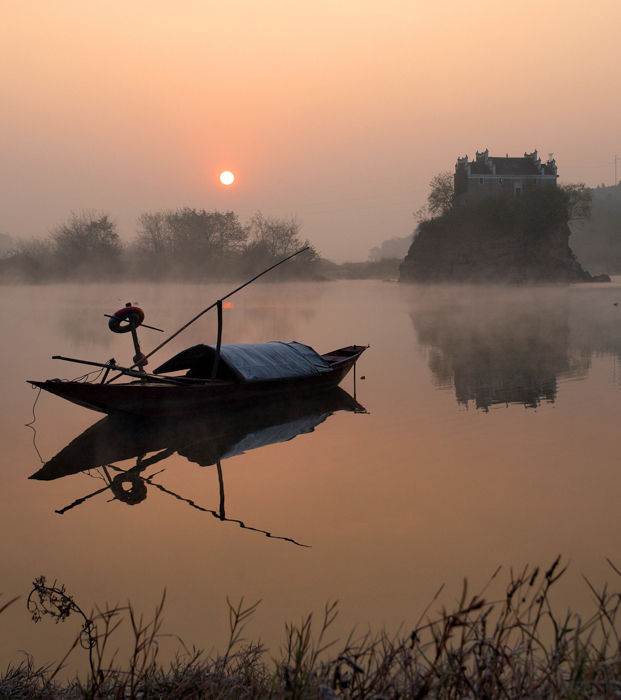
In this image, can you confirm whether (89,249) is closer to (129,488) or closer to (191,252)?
(191,252)

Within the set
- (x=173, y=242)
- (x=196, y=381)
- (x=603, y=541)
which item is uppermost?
(x=173, y=242)

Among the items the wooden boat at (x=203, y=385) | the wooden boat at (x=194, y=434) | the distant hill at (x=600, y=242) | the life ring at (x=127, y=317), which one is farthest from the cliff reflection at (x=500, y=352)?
the distant hill at (x=600, y=242)

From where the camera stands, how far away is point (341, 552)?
24.4 feet

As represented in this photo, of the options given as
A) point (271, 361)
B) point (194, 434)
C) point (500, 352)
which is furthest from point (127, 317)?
point (500, 352)

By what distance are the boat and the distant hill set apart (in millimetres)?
125500

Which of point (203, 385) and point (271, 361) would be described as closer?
point (203, 385)

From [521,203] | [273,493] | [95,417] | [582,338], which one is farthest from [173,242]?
[273,493]

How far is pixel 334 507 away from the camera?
8922 millimetres

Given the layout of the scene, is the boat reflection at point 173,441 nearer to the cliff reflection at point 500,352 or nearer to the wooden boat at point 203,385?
the wooden boat at point 203,385

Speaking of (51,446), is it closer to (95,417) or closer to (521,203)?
(95,417)

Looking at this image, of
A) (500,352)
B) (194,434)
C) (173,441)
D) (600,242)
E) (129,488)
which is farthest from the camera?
(600,242)

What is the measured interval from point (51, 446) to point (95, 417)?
8.54 feet

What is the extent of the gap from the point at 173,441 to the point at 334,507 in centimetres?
486

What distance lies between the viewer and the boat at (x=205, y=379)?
41.9 feet
